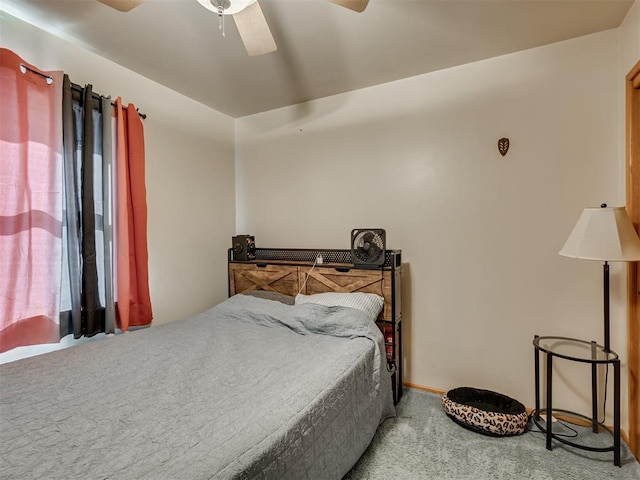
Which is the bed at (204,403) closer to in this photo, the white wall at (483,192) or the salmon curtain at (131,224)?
the salmon curtain at (131,224)

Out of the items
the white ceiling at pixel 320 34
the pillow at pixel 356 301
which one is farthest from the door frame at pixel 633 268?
the pillow at pixel 356 301

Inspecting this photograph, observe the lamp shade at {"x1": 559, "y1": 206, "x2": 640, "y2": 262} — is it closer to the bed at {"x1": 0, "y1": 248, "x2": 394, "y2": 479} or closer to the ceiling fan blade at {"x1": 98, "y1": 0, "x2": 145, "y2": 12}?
the bed at {"x1": 0, "y1": 248, "x2": 394, "y2": 479}

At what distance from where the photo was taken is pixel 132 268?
89.4 inches

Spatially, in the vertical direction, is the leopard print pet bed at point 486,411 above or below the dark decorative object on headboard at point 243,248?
below

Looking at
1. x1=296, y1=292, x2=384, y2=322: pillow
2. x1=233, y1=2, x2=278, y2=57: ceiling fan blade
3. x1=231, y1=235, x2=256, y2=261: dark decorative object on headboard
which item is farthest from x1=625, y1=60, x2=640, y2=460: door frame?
x1=231, y1=235, x2=256, y2=261: dark decorative object on headboard

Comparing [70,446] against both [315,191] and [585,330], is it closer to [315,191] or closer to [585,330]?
[315,191]

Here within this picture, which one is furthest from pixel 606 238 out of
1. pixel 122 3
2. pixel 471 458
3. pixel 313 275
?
pixel 122 3

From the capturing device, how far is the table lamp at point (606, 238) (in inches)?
62.9

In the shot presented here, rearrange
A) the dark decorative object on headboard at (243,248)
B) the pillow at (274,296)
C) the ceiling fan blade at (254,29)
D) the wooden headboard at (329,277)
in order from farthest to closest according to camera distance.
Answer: the dark decorative object on headboard at (243,248), the pillow at (274,296), the wooden headboard at (329,277), the ceiling fan blade at (254,29)

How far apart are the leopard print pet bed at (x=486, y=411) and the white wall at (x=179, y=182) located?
2.31 metres

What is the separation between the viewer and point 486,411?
199cm

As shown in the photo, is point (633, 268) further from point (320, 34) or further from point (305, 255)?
point (320, 34)

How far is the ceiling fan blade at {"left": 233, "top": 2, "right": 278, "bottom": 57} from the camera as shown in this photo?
1473 mm

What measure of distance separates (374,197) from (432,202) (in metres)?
0.48
